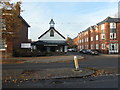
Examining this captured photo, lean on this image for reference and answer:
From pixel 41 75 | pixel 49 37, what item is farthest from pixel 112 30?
pixel 41 75

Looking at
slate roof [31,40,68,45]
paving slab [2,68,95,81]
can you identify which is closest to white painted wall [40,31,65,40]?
slate roof [31,40,68,45]

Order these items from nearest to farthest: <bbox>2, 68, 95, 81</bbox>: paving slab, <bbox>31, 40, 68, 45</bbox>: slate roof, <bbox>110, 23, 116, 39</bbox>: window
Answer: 1. <bbox>2, 68, 95, 81</bbox>: paving slab
2. <bbox>31, 40, 68, 45</bbox>: slate roof
3. <bbox>110, 23, 116, 39</bbox>: window

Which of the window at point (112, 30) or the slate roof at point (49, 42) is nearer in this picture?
the slate roof at point (49, 42)

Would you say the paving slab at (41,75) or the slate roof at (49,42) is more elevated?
the slate roof at (49,42)

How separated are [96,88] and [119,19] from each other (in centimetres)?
3987

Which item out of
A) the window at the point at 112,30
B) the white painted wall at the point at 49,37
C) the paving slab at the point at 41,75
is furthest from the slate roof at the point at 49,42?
the paving slab at the point at 41,75

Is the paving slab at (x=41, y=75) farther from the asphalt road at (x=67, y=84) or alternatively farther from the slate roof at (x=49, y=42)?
the slate roof at (x=49, y=42)

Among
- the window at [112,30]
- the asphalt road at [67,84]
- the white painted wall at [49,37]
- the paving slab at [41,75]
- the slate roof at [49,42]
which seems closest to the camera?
the asphalt road at [67,84]

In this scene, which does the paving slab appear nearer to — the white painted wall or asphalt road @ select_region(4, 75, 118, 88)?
asphalt road @ select_region(4, 75, 118, 88)

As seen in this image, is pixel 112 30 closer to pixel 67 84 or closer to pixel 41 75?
pixel 41 75

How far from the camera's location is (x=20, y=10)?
57.5 feet

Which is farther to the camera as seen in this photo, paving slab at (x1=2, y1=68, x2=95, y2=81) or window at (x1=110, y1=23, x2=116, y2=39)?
window at (x1=110, y1=23, x2=116, y2=39)

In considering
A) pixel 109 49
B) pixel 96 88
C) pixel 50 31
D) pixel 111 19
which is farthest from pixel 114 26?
pixel 96 88

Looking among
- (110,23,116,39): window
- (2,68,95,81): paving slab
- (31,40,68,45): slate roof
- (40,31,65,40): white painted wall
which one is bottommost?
(2,68,95,81): paving slab
